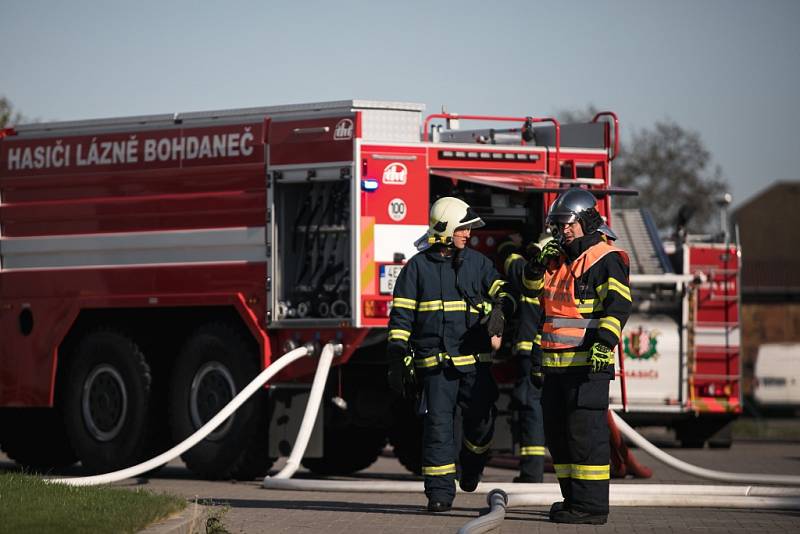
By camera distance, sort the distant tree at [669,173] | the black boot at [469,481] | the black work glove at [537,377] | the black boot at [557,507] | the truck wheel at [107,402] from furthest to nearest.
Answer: the distant tree at [669,173]
the truck wheel at [107,402]
the black boot at [469,481]
the black work glove at [537,377]
the black boot at [557,507]

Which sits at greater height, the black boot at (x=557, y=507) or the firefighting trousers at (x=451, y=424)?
the firefighting trousers at (x=451, y=424)

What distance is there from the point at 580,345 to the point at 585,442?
23.5 inches

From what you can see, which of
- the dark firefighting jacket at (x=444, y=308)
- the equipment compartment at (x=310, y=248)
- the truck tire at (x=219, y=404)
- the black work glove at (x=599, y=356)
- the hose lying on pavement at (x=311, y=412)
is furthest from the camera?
the truck tire at (x=219, y=404)

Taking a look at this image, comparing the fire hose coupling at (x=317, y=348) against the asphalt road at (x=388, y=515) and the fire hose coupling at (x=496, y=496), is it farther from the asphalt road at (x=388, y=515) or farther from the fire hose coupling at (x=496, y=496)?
the fire hose coupling at (x=496, y=496)

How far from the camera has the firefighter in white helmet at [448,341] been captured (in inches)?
401

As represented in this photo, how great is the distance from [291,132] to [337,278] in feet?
4.24

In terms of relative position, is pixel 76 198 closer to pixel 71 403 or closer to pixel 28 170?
pixel 28 170

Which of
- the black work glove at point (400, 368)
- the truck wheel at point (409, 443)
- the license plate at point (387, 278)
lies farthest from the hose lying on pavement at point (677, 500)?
the truck wheel at point (409, 443)

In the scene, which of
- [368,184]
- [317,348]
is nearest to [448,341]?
[368,184]

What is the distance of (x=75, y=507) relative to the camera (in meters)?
8.98

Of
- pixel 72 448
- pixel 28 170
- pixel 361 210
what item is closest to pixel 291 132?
pixel 361 210

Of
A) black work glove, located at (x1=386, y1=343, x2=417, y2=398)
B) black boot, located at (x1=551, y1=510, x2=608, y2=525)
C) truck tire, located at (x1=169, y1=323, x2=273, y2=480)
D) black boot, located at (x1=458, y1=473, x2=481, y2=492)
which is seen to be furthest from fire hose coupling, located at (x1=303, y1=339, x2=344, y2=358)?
black boot, located at (x1=551, y1=510, x2=608, y2=525)

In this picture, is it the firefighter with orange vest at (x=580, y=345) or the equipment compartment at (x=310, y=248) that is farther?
the equipment compartment at (x=310, y=248)

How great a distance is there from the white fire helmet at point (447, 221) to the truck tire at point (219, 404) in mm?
3466
